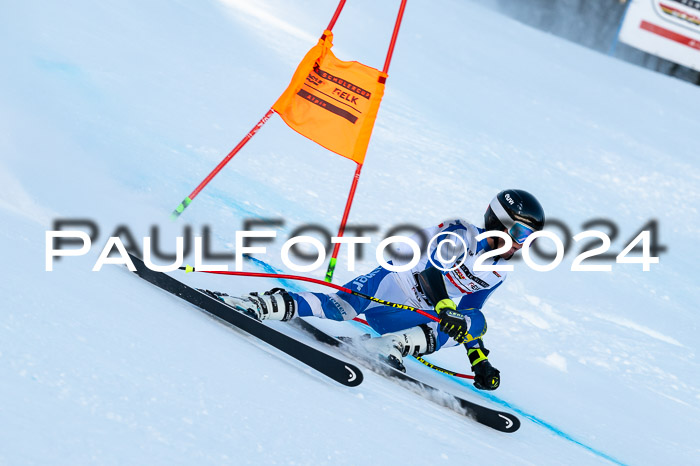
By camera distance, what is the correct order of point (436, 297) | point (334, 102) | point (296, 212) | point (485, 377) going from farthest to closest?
point (296, 212) → point (334, 102) → point (485, 377) → point (436, 297)

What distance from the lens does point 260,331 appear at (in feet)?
9.59

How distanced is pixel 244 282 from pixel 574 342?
244cm

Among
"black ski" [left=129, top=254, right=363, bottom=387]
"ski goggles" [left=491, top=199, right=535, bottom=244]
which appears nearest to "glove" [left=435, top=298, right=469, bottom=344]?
"ski goggles" [left=491, top=199, right=535, bottom=244]

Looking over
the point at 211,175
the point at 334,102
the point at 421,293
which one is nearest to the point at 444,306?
the point at 421,293

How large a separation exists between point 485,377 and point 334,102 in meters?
1.57

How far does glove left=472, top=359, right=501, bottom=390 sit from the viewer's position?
346cm

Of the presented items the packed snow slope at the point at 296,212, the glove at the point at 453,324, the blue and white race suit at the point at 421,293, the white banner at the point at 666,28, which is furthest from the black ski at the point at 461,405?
the white banner at the point at 666,28

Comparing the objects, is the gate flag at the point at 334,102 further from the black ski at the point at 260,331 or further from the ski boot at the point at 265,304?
the black ski at the point at 260,331

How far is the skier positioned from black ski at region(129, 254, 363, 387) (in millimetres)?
159

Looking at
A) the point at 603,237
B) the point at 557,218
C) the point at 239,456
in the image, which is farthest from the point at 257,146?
the point at 239,456

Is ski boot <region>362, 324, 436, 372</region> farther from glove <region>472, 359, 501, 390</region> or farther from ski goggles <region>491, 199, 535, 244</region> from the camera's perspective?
ski goggles <region>491, 199, 535, 244</region>
